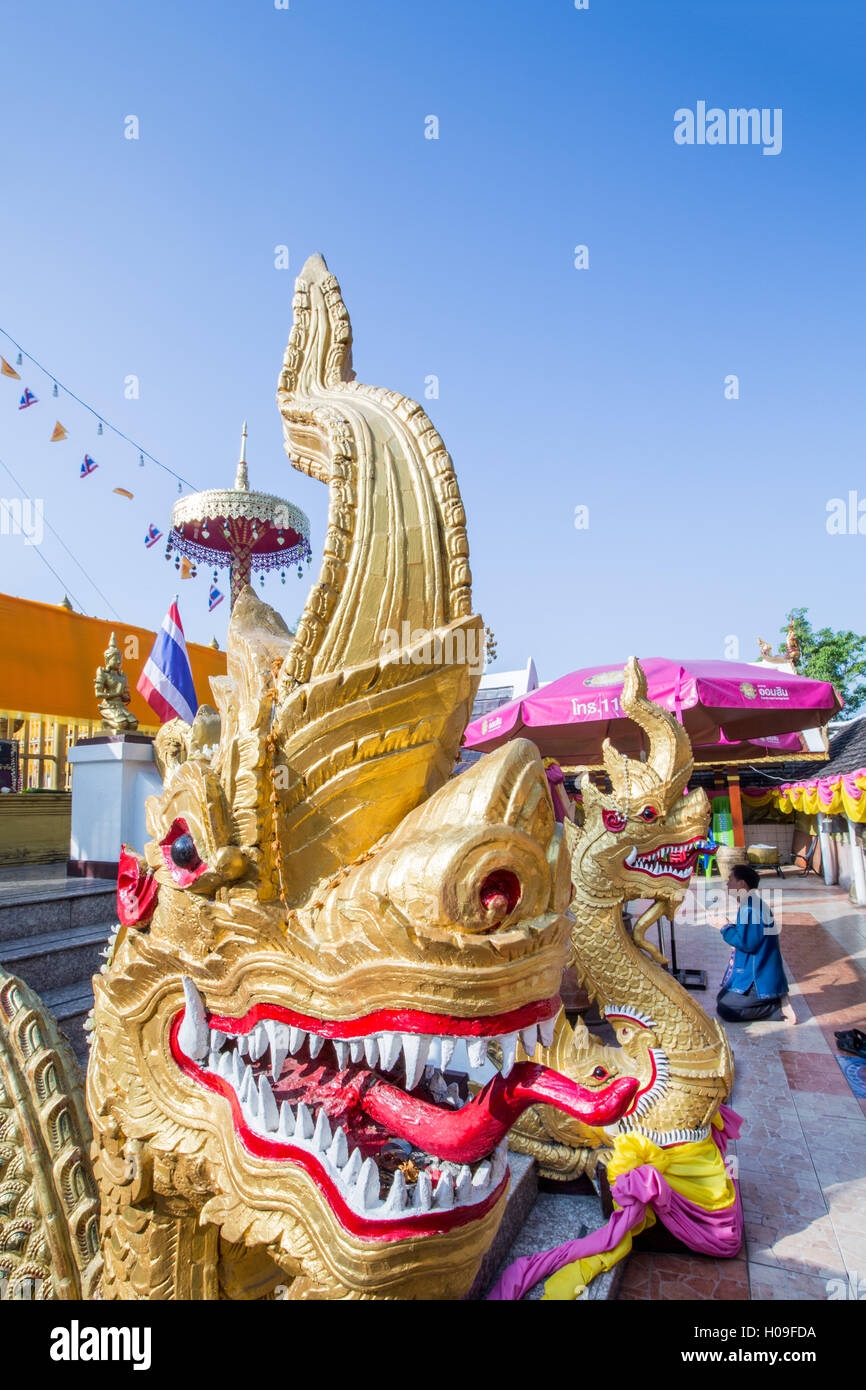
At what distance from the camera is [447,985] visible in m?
1.06

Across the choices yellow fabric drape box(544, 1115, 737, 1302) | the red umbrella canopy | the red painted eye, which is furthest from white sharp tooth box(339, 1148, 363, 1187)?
the red umbrella canopy

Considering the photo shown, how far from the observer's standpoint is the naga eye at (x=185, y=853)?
1281mm

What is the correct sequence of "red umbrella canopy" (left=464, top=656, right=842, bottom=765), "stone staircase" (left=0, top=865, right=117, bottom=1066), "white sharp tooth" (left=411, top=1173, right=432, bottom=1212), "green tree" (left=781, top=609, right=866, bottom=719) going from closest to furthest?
"white sharp tooth" (left=411, top=1173, right=432, bottom=1212)
"stone staircase" (left=0, top=865, right=117, bottom=1066)
"red umbrella canopy" (left=464, top=656, right=842, bottom=765)
"green tree" (left=781, top=609, right=866, bottom=719)

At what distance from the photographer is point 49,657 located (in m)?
7.17

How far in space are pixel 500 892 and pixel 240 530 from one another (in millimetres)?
9589

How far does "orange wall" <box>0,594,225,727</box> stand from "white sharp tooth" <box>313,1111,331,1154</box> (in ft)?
21.7

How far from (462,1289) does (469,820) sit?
0.85 meters

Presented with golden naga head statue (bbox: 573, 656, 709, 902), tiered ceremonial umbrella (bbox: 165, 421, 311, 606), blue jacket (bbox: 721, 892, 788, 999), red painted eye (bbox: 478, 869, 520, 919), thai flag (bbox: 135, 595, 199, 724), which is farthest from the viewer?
tiered ceremonial umbrella (bbox: 165, 421, 311, 606)

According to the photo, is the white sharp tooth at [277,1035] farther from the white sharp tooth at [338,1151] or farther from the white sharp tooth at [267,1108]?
the white sharp tooth at [338,1151]

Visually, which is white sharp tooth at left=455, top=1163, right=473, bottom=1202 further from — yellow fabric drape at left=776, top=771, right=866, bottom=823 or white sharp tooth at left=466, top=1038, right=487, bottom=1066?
yellow fabric drape at left=776, top=771, right=866, bottom=823

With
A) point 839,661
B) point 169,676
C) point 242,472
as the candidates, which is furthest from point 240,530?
point 839,661

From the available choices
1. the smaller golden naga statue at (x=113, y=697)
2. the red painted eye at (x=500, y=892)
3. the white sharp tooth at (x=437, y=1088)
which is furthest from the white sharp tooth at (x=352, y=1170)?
the smaller golden naga statue at (x=113, y=697)

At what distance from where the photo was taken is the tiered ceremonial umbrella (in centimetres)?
902
